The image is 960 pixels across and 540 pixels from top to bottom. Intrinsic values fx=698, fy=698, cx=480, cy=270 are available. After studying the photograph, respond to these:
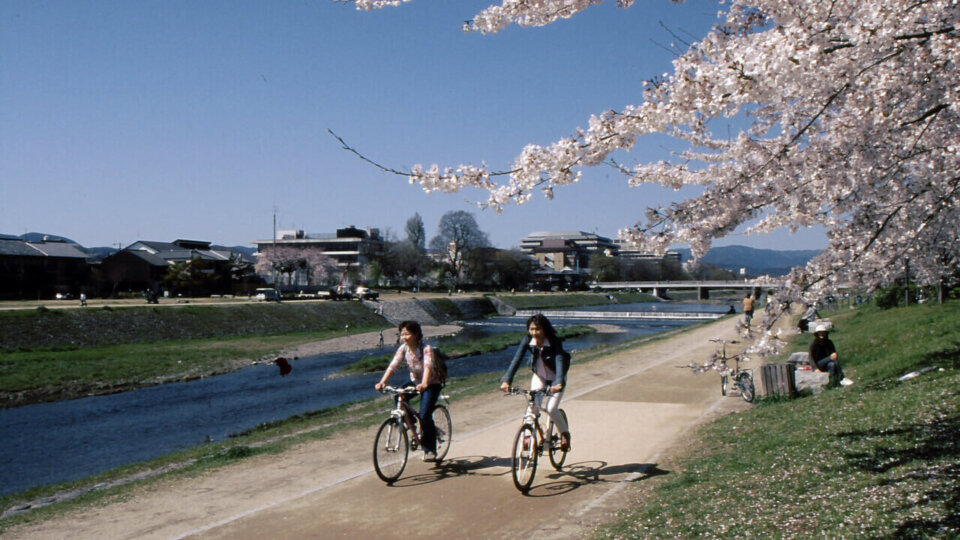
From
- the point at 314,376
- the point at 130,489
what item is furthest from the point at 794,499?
the point at 314,376

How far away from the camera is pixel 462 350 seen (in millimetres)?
38219

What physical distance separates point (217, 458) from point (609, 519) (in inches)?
270

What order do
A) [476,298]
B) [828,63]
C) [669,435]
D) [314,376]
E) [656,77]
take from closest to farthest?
[828,63], [656,77], [669,435], [314,376], [476,298]

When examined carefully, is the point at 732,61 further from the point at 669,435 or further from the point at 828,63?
the point at 669,435

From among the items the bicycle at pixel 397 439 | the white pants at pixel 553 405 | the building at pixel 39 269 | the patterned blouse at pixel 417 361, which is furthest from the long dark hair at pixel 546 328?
the building at pixel 39 269

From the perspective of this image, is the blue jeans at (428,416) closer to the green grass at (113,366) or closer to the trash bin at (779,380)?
the trash bin at (779,380)

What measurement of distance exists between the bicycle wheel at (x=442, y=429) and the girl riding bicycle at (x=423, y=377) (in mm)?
195

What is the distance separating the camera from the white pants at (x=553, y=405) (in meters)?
8.08

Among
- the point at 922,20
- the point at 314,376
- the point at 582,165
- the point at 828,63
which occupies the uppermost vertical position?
the point at 922,20

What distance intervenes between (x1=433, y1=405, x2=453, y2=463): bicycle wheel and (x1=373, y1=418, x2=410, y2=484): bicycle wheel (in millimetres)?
661

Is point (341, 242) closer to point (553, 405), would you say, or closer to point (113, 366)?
point (113, 366)

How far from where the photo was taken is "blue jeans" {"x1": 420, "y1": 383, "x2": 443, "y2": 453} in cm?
866

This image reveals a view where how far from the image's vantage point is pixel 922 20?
4742 millimetres

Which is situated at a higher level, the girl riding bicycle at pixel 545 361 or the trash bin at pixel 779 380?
the girl riding bicycle at pixel 545 361
